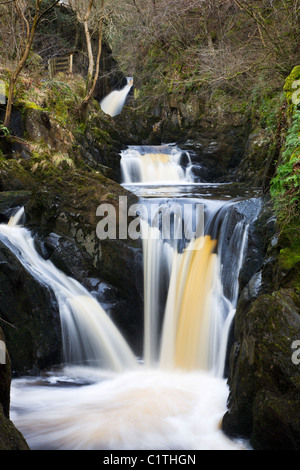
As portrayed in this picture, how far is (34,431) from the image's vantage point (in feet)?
13.7

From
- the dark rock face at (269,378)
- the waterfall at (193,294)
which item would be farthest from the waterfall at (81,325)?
the dark rock face at (269,378)

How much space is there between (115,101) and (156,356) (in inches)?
662

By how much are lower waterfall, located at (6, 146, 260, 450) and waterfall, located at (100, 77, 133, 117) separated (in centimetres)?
1303

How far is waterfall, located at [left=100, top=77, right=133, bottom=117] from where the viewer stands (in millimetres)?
19830

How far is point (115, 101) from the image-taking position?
20.5 meters

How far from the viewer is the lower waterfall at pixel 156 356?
13.8ft

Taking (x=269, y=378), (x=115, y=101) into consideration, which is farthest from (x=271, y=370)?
(x=115, y=101)

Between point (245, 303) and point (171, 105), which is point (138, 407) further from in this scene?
point (171, 105)

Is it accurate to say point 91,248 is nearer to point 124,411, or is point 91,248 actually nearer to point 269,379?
point 124,411

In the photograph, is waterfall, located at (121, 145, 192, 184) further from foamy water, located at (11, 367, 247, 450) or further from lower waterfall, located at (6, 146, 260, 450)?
foamy water, located at (11, 367, 247, 450)

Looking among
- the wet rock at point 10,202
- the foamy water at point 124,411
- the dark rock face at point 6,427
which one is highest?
the wet rock at point 10,202

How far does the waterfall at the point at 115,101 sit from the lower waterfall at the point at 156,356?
42.8 ft

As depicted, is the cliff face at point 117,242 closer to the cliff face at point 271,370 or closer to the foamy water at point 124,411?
the cliff face at point 271,370

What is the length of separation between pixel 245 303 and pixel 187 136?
36.8 ft
